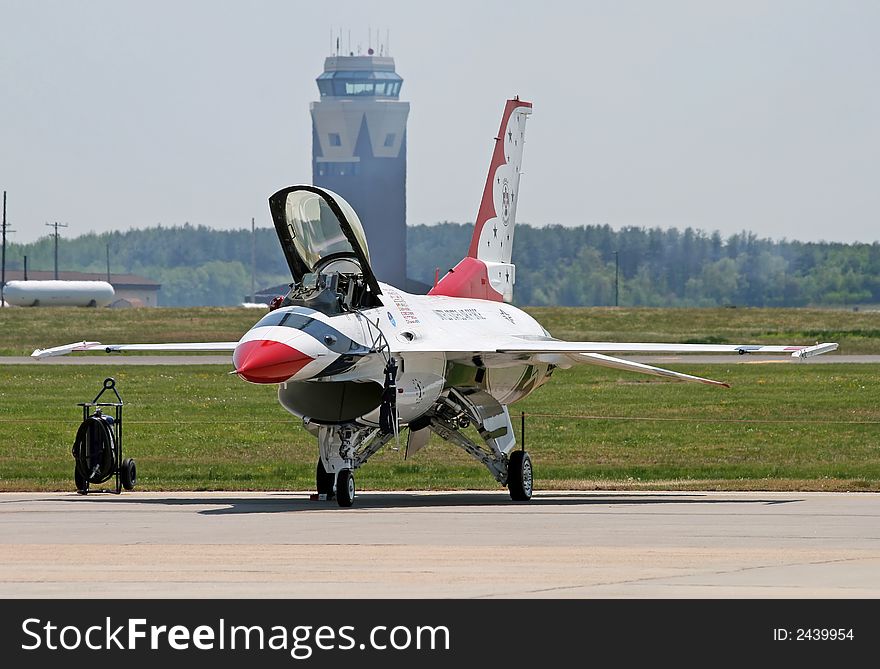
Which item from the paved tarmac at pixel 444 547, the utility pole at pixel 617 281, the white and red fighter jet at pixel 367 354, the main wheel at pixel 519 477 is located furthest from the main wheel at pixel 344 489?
the utility pole at pixel 617 281

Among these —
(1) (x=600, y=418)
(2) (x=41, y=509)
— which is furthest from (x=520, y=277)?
(2) (x=41, y=509)

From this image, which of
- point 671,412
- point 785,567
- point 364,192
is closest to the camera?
point 785,567

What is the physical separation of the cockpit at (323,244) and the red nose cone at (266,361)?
68.9 inches

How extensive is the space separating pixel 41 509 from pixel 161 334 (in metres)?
61.1

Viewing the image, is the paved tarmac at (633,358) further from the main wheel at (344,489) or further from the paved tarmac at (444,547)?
the main wheel at (344,489)

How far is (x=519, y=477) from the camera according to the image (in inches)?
887

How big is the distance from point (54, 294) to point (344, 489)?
115208 mm

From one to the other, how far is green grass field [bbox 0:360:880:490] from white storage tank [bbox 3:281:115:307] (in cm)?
8358

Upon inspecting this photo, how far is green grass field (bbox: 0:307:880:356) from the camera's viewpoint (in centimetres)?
7581

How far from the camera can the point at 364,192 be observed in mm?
195875

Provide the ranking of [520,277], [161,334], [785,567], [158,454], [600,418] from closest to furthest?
[785,567] → [158,454] → [600,418] → [161,334] → [520,277]

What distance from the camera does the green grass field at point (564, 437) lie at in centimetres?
2667

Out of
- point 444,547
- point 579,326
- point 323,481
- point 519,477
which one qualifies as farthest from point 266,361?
point 579,326
